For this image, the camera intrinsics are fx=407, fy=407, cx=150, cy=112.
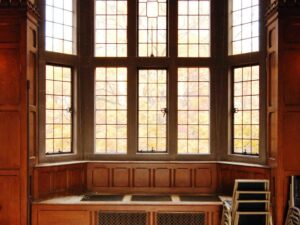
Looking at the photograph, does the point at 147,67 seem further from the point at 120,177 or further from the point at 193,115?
the point at 120,177

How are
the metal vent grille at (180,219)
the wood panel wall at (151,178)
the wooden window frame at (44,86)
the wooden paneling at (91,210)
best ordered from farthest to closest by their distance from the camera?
the wood panel wall at (151,178) < the wooden window frame at (44,86) < the metal vent grille at (180,219) < the wooden paneling at (91,210)

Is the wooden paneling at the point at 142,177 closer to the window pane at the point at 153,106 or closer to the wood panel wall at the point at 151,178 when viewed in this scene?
the wood panel wall at the point at 151,178

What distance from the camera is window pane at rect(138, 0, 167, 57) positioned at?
7.11 metres

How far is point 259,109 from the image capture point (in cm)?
653

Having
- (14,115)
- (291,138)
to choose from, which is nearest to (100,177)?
(14,115)

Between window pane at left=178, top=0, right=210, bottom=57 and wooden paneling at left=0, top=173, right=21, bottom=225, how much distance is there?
3.47 meters

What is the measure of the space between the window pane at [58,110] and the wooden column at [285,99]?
11.1 feet

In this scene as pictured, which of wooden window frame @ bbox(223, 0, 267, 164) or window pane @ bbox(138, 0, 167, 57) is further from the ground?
window pane @ bbox(138, 0, 167, 57)

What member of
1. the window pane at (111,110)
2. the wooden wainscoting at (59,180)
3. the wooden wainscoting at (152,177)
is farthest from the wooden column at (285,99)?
the wooden wainscoting at (59,180)

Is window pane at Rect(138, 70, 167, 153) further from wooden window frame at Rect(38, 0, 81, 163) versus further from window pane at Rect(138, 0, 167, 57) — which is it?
wooden window frame at Rect(38, 0, 81, 163)

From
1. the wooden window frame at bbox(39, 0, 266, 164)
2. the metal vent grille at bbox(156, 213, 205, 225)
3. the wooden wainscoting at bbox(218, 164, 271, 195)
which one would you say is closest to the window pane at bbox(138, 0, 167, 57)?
the wooden window frame at bbox(39, 0, 266, 164)

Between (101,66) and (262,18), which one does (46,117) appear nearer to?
(101,66)

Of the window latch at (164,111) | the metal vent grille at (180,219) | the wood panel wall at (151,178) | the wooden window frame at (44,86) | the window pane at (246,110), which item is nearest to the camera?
the metal vent grille at (180,219)

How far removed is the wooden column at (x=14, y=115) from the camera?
5.87m
